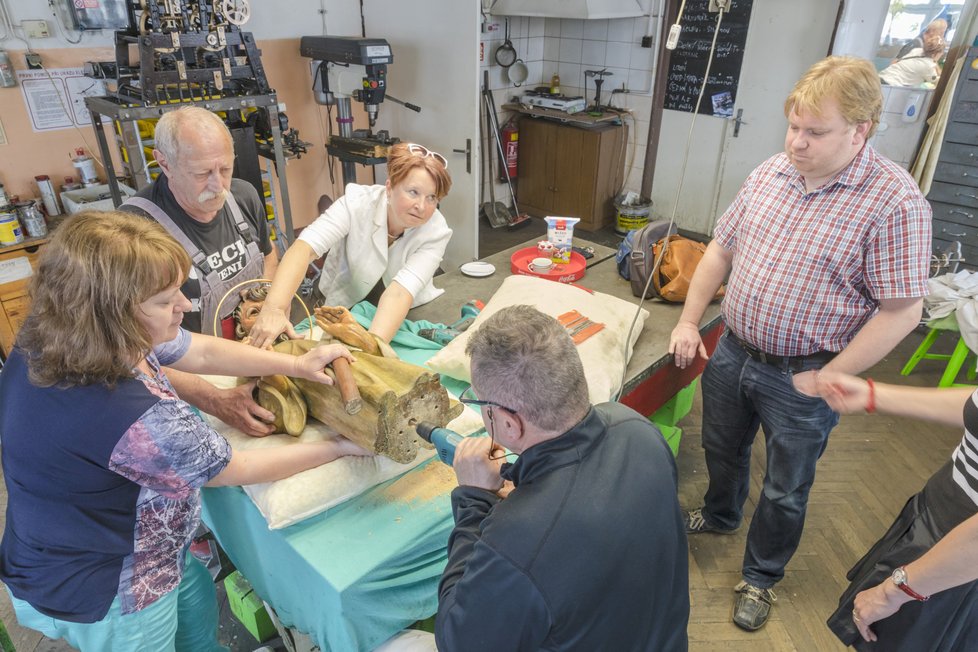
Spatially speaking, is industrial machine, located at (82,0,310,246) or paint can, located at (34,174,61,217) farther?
paint can, located at (34,174,61,217)

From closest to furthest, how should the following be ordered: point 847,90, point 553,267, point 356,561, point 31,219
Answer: point 356,561, point 847,90, point 553,267, point 31,219

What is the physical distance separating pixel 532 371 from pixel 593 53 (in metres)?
6.25

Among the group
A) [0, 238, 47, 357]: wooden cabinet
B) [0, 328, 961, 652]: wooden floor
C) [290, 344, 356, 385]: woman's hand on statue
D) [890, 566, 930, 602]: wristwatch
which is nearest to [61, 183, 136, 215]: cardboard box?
[0, 238, 47, 357]: wooden cabinet

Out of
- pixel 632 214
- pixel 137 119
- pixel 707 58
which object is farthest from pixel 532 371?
pixel 707 58

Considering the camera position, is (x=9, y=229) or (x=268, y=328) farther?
(x=9, y=229)

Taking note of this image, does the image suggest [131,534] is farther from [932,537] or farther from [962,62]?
[962,62]

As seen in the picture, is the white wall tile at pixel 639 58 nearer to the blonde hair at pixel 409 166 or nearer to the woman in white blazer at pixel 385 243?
the woman in white blazer at pixel 385 243

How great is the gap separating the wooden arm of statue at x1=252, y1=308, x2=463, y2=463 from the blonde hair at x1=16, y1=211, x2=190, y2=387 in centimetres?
53

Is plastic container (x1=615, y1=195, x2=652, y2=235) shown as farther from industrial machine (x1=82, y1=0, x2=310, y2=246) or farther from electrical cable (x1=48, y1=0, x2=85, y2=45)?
electrical cable (x1=48, y1=0, x2=85, y2=45)

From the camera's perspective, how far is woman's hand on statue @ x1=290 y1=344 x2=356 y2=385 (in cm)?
168

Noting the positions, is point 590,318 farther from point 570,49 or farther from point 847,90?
point 570,49

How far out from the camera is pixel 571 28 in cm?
662

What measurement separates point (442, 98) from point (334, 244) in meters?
2.53

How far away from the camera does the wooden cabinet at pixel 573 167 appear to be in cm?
633
